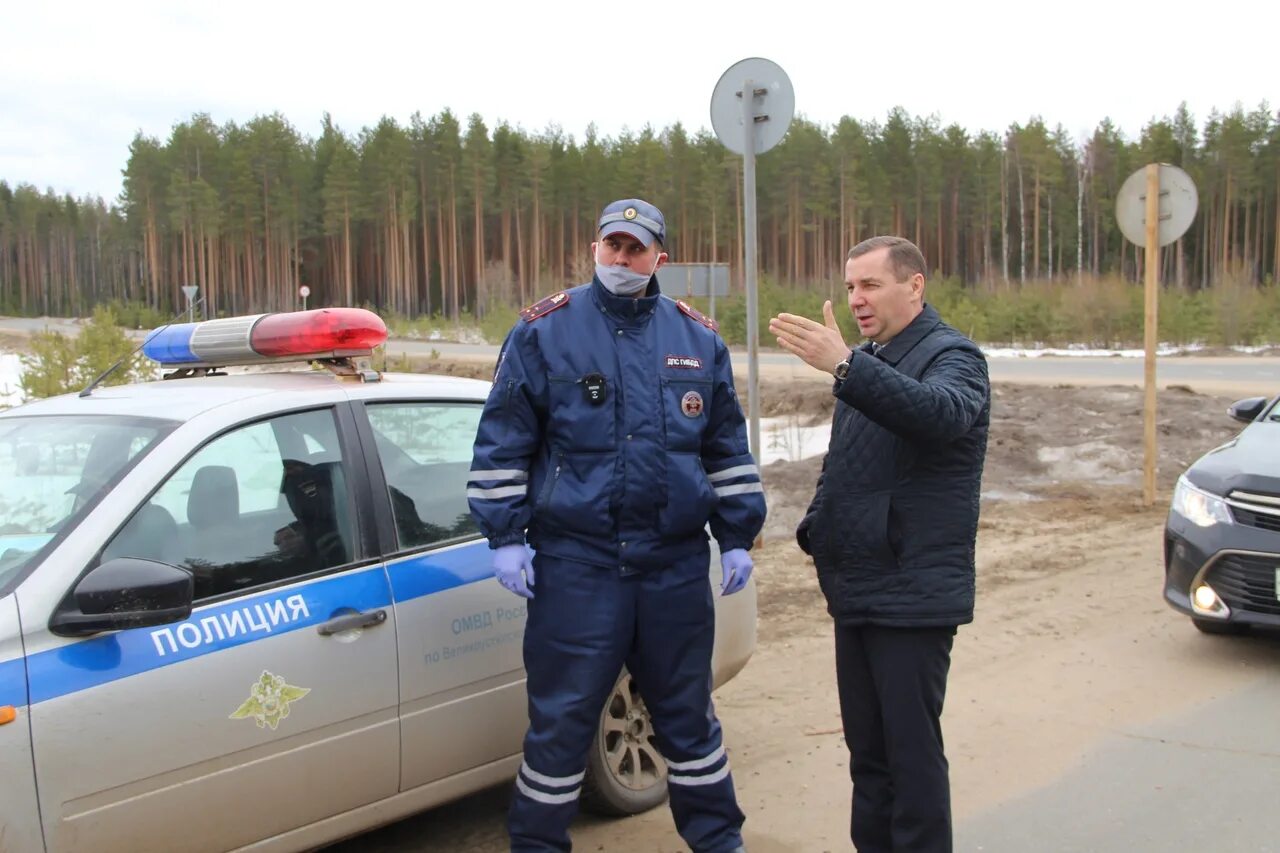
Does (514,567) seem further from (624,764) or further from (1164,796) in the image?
(1164,796)

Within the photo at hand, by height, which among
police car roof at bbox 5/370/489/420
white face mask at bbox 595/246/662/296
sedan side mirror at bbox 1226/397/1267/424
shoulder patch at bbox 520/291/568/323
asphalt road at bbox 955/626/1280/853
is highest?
white face mask at bbox 595/246/662/296

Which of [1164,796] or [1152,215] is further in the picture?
[1152,215]

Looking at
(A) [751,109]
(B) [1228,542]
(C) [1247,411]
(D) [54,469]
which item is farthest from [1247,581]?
(D) [54,469]

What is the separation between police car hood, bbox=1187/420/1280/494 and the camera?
541cm

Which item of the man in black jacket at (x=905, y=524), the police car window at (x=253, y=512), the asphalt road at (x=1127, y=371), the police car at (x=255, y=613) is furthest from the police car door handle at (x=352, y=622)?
the asphalt road at (x=1127, y=371)

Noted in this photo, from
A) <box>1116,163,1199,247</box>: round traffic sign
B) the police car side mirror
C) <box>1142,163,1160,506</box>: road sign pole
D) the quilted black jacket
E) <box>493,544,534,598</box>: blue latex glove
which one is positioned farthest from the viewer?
<box>1142,163,1160,506</box>: road sign pole

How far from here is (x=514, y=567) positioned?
3078 mm

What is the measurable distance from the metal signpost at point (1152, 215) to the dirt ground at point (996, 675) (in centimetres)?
65

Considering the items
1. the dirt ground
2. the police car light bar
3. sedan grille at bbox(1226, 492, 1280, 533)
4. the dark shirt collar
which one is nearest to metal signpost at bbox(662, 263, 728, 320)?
the dirt ground

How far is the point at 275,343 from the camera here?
3.73 metres

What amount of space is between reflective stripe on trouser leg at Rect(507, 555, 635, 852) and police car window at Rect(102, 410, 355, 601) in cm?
67

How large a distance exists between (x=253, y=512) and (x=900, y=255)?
6.69ft

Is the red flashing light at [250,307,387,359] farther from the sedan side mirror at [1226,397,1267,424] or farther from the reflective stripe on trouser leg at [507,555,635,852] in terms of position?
the sedan side mirror at [1226,397,1267,424]

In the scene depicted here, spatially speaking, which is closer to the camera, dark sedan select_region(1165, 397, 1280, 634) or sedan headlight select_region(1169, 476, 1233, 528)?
dark sedan select_region(1165, 397, 1280, 634)
